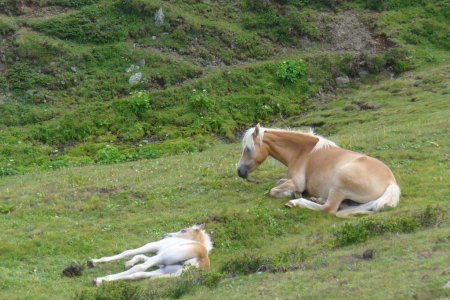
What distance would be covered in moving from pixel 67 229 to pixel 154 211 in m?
2.03

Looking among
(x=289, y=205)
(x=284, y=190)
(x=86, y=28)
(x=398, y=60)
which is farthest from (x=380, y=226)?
Answer: (x=86, y=28)

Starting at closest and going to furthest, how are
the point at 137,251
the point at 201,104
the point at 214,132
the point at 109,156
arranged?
the point at 137,251, the point at 109,156, the point at 214,132, the point at 201,104

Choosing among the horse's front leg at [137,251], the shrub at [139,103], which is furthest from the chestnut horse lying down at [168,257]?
the shrub at [139,103]

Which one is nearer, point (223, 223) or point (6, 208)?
point (223, 223)

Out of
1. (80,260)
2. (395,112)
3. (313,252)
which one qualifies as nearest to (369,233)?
(313,252)

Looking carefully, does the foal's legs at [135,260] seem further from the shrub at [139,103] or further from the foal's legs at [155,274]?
the shrub at [139,103]

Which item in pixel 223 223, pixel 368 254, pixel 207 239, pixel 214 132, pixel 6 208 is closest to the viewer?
pixel 368 254

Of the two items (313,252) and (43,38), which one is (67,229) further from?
(43,38)

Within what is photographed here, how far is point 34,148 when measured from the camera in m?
27.7

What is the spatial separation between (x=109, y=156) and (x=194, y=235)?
13.1 m

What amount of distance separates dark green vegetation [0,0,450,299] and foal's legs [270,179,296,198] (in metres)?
0.51

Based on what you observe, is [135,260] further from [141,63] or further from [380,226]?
[141,63]

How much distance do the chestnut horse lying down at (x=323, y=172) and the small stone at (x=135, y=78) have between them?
16.4m

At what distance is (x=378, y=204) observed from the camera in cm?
1470
